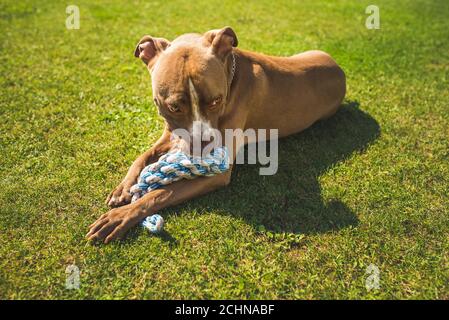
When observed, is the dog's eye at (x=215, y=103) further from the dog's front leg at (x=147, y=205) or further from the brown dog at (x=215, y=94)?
the dog's front leg at (x=147, y=205)

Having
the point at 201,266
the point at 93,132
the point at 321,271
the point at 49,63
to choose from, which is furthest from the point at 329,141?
the point at 49,63

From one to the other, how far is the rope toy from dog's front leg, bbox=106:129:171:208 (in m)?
0.09

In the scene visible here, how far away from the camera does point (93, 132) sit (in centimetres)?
522

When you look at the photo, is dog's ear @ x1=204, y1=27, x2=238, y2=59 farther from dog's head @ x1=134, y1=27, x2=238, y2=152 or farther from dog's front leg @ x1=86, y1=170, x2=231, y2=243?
dog's front leg @ x1=86, y1=170, x2=231, y2=243

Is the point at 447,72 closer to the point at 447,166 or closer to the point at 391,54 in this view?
the point at 391,54

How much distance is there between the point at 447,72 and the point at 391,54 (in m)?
0.99

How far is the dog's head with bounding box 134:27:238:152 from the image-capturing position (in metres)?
3.70

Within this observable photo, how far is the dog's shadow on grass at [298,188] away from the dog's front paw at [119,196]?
2.10 feet

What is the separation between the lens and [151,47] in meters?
4.26

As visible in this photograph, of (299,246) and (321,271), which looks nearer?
(321,271)

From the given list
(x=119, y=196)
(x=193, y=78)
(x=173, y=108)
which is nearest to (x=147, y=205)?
(x=119, y=196)

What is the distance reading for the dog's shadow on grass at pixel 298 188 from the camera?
4.10 meters

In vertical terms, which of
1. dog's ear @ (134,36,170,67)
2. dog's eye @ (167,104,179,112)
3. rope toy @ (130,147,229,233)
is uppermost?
dog's ear @ (134,36,170,67)

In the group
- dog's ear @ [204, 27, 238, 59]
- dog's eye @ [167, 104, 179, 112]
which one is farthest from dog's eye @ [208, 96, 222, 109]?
dog's ear @ [204, 27, 238, 59]
